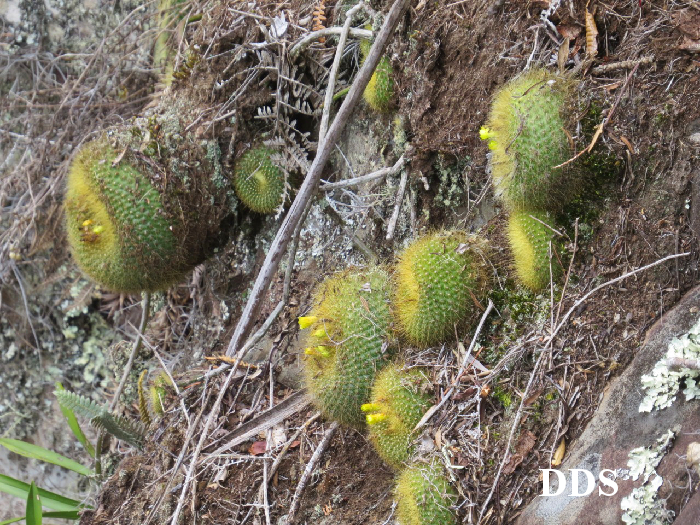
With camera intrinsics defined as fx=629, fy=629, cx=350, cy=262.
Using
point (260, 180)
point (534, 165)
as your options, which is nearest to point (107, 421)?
point (260, 180)

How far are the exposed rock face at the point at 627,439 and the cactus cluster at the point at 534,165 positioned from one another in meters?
0.35

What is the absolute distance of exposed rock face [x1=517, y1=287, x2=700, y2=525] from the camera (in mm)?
1483

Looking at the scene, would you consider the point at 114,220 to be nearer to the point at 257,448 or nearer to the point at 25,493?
the point at 257,448

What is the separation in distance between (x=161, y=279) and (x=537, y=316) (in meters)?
1.76

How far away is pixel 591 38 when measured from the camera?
1.90m

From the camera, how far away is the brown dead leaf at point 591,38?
1.89 metres

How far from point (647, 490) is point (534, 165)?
0.89 metres

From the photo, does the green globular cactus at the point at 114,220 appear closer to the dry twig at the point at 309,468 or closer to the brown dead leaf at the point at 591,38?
the dry twig at the point at 309,468

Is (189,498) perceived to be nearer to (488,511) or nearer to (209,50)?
(488,511)

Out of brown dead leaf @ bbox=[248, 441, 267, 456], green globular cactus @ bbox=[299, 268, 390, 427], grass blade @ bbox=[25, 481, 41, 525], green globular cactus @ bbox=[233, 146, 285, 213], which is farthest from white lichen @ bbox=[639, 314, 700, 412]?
grass blade @ bbox=[25, 481, 41, 525]

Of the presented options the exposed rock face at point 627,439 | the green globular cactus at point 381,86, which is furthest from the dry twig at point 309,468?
the green globular cactus at point 381,86

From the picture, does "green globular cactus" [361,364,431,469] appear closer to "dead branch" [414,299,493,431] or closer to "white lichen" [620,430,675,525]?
"dead branch" [414,299,493,431]

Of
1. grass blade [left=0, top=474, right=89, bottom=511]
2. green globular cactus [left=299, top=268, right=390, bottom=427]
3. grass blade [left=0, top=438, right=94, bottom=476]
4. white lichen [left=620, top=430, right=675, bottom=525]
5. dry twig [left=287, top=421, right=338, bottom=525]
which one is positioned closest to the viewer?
white lichen [left=620, top=430, right=675, bottom=525]

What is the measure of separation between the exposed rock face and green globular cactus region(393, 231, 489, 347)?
0.50m
